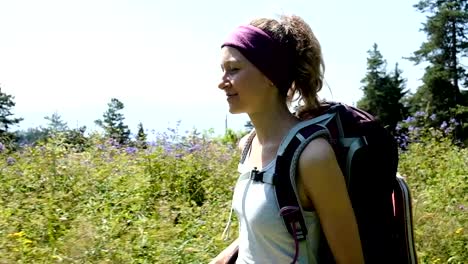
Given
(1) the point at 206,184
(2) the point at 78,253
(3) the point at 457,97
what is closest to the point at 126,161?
(1) the point at 206,184

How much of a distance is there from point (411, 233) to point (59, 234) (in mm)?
2960

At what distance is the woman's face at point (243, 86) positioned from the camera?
6.71ft

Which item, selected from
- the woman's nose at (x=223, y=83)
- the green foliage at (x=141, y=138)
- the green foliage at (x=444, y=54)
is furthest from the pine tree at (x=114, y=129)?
the green foliage at (x=444, y=54)

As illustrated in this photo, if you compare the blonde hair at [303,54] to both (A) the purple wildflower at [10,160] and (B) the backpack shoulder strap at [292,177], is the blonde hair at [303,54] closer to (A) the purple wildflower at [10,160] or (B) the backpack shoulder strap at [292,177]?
(B) the backpack shoulder strap at [292,177]

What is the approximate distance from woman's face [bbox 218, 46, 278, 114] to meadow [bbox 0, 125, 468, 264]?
176 centimetres

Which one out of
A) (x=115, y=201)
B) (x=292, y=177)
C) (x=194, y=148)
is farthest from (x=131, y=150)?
(x=292, y=177)

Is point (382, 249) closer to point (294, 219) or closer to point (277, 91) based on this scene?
point (294, 219)

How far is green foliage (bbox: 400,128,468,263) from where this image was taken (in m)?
4.86

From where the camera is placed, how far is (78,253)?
139 inches

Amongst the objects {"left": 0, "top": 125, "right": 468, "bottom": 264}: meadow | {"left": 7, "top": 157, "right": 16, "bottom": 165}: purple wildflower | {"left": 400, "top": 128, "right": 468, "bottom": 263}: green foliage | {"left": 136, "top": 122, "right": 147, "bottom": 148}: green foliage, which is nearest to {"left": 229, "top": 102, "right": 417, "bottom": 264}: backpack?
{"left": 0, "top": 125, "right": 468, "bottom": 264}: meadow

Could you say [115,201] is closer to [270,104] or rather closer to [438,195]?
[438,195]

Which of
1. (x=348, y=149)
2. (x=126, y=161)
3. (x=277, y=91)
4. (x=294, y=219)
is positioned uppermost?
(x=126, y=161)

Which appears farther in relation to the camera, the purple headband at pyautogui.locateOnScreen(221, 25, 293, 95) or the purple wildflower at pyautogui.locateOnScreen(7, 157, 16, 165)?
the purple wildflower at pyautogui.locateOnScreen(7, 157, 16, 165)

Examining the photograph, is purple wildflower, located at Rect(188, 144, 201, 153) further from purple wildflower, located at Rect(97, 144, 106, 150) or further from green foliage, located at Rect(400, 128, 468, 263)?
green foliage, located at Rect(400, 128, 468, 263)
